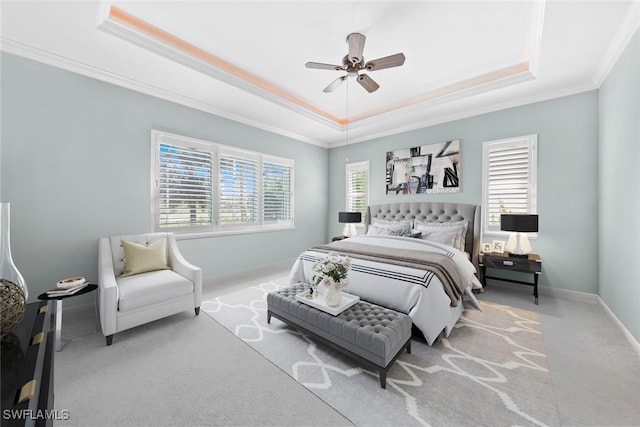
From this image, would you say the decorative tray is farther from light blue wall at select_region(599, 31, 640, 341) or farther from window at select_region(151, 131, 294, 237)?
light blue wall at select_region(599, 31, 640, 341)

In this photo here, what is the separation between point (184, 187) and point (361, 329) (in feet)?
11.5

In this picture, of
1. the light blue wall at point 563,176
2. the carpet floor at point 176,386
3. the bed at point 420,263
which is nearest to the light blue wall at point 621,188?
the light blue wall at point 563,176

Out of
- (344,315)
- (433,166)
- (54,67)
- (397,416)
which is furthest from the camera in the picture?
(433,166)

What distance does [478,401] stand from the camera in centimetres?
180

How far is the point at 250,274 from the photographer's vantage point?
4.89m

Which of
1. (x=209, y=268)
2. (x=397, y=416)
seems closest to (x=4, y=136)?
(x=209, y=268)

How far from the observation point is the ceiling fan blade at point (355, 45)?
267 centimetres

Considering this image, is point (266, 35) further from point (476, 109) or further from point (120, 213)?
point (476, 109)

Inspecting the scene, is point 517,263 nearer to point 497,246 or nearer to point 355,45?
point 497,246

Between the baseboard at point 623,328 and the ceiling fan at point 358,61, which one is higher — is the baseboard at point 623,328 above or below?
below

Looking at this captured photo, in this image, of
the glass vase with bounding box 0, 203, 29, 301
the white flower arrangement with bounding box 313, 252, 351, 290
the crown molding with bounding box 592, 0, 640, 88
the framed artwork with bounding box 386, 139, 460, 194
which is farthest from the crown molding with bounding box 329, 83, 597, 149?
the glass vase with bounding box 0, 203, 29, 301

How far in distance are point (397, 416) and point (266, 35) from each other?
3707 mm

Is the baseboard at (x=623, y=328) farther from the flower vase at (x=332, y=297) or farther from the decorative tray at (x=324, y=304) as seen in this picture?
the flower vase at (x=332, y=297)

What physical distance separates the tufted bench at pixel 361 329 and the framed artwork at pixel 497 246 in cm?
270
